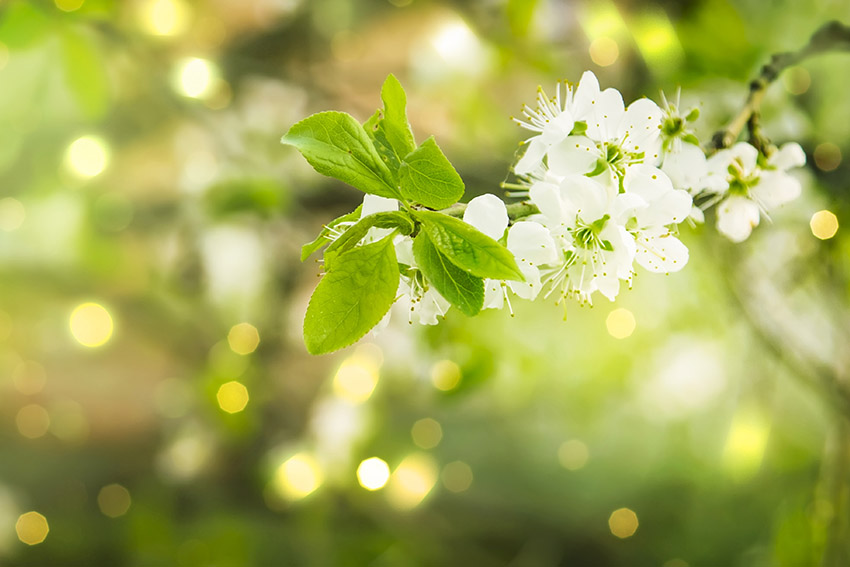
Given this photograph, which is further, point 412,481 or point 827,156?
point 412,481

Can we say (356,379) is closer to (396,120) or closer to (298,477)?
(298,477)

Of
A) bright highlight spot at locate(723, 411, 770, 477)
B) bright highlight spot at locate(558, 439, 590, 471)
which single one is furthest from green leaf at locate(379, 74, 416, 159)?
bright highlight spot at locate(558, 439, 590, 471)

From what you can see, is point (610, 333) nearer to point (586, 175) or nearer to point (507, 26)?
point (507, 26)

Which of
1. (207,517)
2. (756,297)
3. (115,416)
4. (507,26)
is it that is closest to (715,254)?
(756,297)

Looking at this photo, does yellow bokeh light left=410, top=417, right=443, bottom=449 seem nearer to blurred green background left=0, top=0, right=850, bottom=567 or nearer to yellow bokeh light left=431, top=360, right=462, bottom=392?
blurred green background left=0, top=0, right=850, bottom=567

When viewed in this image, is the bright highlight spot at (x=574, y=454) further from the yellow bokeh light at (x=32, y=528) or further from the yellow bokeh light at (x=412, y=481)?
the yellow bokeh light at (x=32, y=528)

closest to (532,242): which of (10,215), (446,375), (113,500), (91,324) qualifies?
(446,375)
